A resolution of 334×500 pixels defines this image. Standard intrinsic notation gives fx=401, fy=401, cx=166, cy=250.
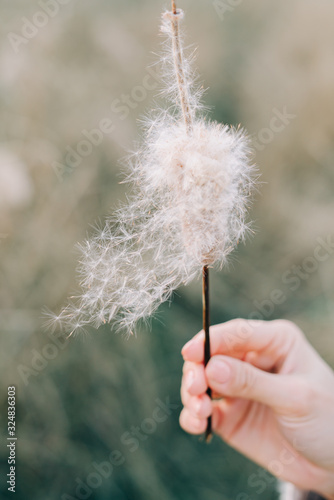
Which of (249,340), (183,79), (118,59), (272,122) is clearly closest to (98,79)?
(118,59)

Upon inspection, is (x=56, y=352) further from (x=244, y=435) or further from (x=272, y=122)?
(x=272, y=122)

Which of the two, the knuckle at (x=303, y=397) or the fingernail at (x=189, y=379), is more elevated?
the knuckle at (x=303, y=397)

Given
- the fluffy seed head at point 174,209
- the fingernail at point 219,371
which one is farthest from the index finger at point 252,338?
the fluffy seed head at point 174,209

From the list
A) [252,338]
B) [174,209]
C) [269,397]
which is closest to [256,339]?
[252,338]

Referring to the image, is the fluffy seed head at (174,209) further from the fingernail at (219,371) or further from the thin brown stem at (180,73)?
the fingernail at (219,371)

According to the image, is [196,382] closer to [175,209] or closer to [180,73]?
[175,209]
